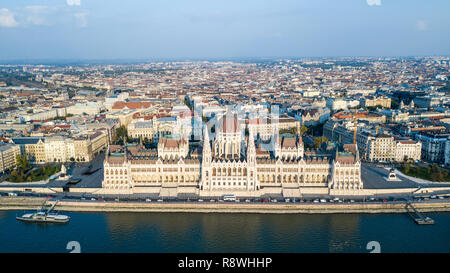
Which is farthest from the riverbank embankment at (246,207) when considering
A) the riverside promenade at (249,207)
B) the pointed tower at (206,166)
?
the pointed tower at (206,166)

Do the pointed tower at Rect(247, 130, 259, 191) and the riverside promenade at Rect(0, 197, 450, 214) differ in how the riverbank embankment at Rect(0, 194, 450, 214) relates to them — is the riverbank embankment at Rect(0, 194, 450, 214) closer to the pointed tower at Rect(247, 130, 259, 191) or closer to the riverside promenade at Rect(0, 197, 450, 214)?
the riverside promenade at Rect(0, 197, 450, 214)

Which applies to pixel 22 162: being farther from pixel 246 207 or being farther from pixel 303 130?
pixel 303 130

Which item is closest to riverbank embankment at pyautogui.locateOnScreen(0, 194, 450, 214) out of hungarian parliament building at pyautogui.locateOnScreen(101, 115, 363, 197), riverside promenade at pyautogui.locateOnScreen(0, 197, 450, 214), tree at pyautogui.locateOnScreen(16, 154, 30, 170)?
riverside promenade at pyautogui.locateOnScreen(0, 197, 450, 214)

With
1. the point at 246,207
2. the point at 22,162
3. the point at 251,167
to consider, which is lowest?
the point at 246,207

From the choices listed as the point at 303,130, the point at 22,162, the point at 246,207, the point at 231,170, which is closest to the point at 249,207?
the point at 246,207
